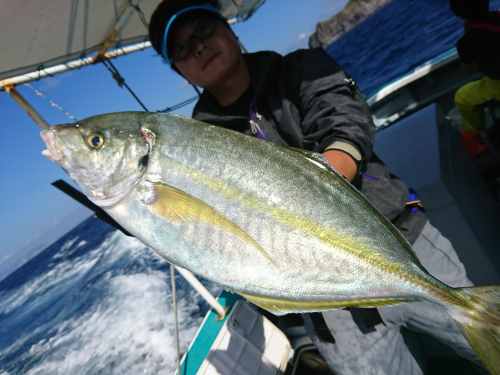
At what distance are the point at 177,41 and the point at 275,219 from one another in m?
1.48

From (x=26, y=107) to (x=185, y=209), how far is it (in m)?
2.34

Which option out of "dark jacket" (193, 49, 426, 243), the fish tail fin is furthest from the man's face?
the fish tail fin

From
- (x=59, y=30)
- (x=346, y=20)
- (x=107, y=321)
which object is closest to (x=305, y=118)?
(x=59, y=30)

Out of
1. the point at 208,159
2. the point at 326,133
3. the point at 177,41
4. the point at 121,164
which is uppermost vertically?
the point at 177,41

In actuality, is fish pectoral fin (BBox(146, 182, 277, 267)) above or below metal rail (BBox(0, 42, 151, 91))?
below

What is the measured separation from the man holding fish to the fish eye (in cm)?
91

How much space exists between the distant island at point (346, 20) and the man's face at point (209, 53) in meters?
85.8

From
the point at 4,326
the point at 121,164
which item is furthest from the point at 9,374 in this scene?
the point at 121,164

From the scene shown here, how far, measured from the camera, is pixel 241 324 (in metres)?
2.83

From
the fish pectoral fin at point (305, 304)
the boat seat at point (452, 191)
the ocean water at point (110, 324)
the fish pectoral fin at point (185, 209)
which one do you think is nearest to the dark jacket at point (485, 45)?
the boat seat at point (452, 191)

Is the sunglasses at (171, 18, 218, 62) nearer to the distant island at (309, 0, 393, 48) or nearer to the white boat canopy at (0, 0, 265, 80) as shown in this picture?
the white boat canopy at (0, 0, 265, 80)

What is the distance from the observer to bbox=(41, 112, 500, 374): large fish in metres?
1.04

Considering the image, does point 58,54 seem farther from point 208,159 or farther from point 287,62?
point 208,159

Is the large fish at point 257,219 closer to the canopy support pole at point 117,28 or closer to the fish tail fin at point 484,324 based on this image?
the fish tail fin at point 484,324
